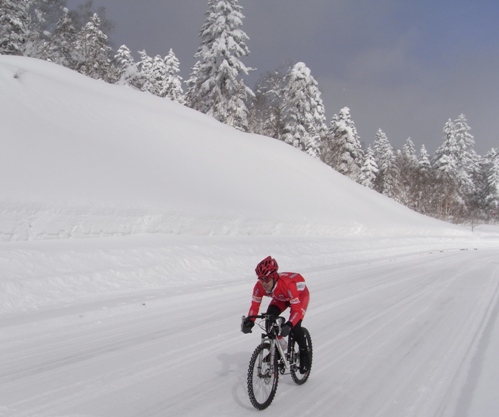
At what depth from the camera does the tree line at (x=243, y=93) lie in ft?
124

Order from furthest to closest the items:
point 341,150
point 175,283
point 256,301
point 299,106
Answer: point 341,150, point 299,106, point 175,283, point 256,301

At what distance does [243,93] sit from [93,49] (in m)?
15.3

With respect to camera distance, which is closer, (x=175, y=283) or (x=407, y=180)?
(x=175, y=283)

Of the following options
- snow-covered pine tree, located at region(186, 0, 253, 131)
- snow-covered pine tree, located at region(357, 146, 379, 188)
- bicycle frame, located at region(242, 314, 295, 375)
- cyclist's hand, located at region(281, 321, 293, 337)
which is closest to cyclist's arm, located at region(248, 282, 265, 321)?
bicycle frame, located at region(242, 314, 295, 375)

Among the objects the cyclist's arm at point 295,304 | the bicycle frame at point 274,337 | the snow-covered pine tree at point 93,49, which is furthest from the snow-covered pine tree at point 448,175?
the bicycle frame at point 274,337

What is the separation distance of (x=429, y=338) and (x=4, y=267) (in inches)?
342

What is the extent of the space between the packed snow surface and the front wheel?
0.17 meters

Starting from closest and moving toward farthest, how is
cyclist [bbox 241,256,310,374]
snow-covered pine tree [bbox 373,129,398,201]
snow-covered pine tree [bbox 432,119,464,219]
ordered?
cyclist [bbox 241,256,310,374] → snow-covered pine tree [bbox 432,119,464,219] → snow-covered pine tree [bbox 373,129,398,201]

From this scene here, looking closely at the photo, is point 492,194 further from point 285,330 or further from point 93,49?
point 285,330

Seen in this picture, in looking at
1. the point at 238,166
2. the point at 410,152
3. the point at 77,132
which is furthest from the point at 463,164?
the point at 77,132

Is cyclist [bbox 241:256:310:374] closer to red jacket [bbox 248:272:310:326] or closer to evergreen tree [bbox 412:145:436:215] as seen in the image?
red jacket [bbox 248:272:310:326]

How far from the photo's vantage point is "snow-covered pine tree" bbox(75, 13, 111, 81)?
41.6m

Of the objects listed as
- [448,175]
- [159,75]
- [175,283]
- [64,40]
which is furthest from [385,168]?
[175,283]

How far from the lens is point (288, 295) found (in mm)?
5621
